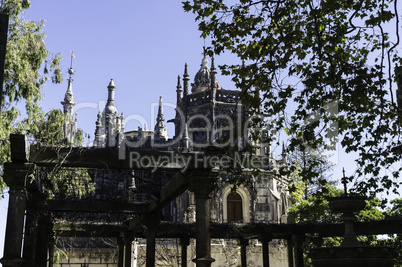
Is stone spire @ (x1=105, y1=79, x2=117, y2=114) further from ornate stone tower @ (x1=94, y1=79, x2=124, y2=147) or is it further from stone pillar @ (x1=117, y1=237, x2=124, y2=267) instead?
stone pillar @ (x1=117, y1=237, x2=124, y2=267)

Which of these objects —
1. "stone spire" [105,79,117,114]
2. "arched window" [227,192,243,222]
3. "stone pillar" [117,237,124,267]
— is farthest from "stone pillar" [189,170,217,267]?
"stone spire" [105,79,117,114]

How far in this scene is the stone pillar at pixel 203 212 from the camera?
9258 mm

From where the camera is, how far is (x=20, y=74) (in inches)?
669

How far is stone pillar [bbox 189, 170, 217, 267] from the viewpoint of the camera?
926 cm

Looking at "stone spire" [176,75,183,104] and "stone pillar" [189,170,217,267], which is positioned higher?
"stone spire" [176,75,183,104]

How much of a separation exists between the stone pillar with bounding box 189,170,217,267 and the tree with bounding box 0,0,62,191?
8090 mm

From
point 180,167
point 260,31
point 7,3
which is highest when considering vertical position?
point 7,3

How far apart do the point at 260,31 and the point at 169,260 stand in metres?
24.0

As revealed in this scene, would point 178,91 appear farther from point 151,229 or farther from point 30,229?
point 30,229

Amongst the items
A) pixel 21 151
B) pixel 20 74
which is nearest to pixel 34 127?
pixel 20 74

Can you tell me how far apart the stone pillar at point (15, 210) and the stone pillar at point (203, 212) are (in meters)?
3.02

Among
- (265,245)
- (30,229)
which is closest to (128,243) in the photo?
(265,245)

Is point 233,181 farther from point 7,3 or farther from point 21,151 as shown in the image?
point 7,3

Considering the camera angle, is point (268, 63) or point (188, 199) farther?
point (188, 199)
